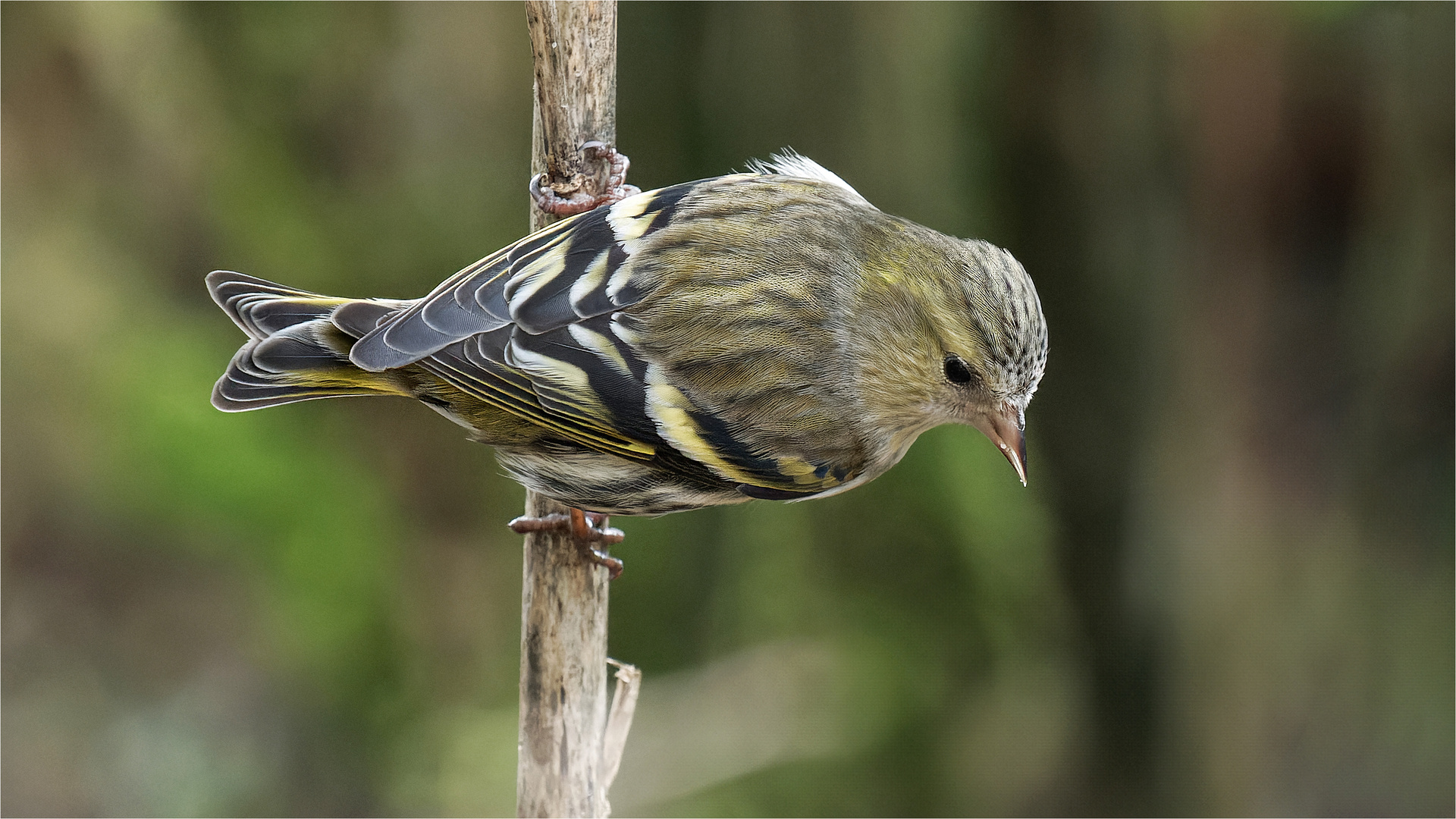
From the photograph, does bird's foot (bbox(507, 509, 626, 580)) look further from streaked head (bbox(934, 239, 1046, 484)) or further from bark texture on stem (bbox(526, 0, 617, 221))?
streaked head (bbox(934, 239, 1046, 484))

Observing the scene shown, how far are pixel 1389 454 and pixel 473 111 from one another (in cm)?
308

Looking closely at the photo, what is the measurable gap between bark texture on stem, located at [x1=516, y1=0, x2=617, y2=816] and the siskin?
173 mm

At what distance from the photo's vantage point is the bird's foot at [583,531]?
2.37m

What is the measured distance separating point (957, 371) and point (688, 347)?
20.6 inches

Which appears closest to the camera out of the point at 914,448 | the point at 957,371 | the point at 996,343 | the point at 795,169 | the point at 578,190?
the point at 996,343

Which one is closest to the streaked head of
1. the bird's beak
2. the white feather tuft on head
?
the bird's beak

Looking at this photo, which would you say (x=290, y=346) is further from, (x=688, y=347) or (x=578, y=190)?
(x=688, y=347)

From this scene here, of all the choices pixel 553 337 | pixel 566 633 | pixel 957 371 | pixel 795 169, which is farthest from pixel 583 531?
pixel 795 169

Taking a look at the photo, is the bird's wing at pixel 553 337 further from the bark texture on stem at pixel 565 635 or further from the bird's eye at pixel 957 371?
the bird's eye at pixel 957 371

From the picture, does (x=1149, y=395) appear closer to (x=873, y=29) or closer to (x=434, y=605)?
(x=873, y=29)

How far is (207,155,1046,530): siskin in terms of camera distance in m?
2.08

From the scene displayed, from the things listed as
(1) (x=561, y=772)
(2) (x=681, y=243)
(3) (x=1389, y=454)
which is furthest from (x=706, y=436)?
(3) (x=1389, y=454)

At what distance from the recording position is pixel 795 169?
2.60 m

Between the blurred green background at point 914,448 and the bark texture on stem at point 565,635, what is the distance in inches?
37.6
